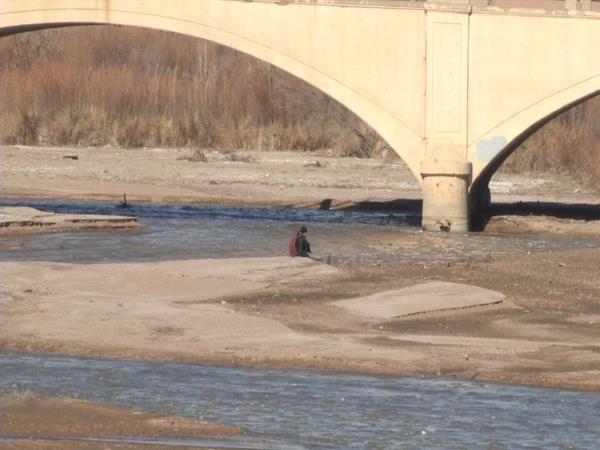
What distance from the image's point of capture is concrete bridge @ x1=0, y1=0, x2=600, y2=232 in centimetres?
2719

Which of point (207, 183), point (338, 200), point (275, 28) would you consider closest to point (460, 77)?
point (275, 28)

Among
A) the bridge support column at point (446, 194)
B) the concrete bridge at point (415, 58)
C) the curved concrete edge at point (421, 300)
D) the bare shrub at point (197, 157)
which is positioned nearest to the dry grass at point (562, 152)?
the bare shrub at point (197, 157)

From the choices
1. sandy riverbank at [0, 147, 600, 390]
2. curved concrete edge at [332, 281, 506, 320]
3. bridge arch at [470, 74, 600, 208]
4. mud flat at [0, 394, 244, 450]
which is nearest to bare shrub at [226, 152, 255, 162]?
bridge arch at [470, 74, 600, 208]

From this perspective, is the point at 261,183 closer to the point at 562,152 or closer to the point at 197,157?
the point at 197,157

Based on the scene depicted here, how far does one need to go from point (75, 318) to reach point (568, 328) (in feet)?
16.2

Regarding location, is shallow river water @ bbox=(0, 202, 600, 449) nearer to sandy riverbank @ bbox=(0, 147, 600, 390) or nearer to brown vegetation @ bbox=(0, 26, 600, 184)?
sandy riverbank @ bbox=(0, 147, 600, 390)

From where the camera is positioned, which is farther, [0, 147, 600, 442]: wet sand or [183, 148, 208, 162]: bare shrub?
[183, 148, 208, 162]: bare shrub

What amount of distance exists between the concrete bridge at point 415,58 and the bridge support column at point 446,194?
2 cm

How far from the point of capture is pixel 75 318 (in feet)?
54.5

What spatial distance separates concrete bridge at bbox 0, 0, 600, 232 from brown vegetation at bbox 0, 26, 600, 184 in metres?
10.2

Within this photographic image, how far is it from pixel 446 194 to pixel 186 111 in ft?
55.2

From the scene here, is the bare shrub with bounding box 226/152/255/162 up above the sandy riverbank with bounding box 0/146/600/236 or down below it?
above

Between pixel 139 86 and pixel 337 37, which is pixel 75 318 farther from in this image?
pixel 139 86

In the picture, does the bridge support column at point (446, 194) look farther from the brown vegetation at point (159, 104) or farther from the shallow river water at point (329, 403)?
the brown vegetation at point (159, 104)
